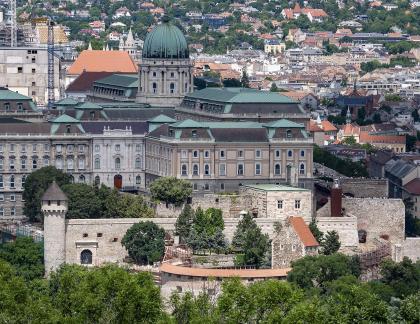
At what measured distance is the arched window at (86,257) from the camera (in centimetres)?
13850

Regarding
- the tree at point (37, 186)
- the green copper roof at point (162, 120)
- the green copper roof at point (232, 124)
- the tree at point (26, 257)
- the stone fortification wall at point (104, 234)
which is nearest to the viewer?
the tree at point (26, 257)

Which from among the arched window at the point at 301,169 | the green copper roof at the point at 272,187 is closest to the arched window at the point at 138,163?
the arched window at the point at 301,169

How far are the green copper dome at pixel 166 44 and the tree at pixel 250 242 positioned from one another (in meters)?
32.8

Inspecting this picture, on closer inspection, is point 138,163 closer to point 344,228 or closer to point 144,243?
point 144,243

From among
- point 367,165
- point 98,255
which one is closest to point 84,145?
point 98,255

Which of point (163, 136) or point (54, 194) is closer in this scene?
point (54, 194)

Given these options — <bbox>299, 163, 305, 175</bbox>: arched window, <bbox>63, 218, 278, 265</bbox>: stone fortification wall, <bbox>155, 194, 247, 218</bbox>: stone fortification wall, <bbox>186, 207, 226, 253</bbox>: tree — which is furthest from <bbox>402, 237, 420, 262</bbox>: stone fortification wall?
<bbox>299, 163, 305, 175</bbox>: arched window

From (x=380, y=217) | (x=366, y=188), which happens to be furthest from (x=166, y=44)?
(x=380, y=217)

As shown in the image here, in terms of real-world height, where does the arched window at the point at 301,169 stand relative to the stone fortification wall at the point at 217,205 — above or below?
above

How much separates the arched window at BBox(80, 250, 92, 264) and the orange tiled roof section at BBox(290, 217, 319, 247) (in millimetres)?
10556

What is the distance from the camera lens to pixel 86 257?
5463 inches

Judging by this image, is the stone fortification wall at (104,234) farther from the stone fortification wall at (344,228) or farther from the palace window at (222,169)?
the palace window at (222,169)

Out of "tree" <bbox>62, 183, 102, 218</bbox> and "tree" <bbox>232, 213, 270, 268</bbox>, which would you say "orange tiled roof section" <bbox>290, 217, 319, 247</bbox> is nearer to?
"tree" <bbox>232, 213, 270, 268</bbox>

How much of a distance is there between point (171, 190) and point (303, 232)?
11.2 metres
